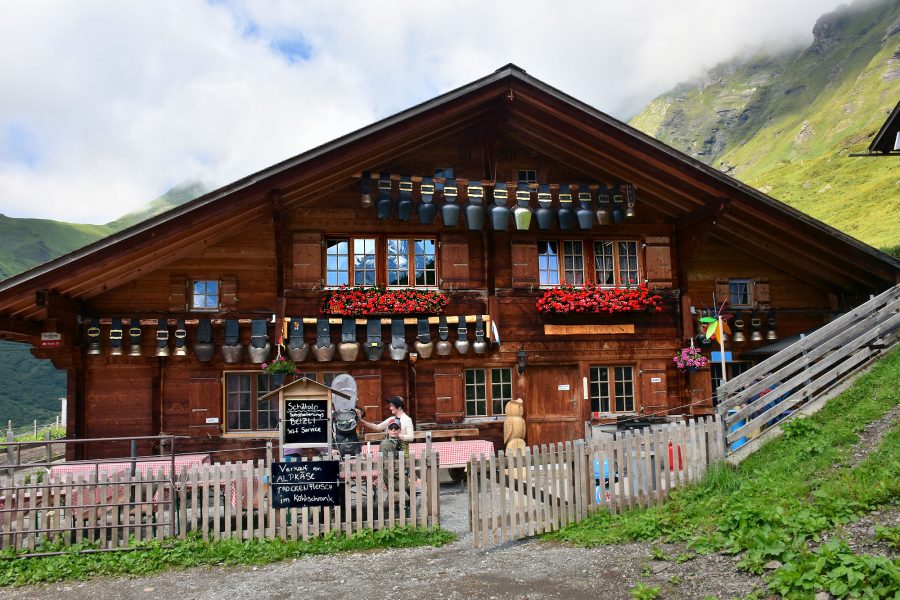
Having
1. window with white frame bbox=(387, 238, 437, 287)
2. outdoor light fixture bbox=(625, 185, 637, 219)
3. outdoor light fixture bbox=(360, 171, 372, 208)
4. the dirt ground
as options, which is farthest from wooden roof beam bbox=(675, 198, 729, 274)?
outdoor light fixture bbox=(360, 171, 372, 208)

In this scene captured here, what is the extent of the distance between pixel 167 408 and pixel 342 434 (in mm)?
5392

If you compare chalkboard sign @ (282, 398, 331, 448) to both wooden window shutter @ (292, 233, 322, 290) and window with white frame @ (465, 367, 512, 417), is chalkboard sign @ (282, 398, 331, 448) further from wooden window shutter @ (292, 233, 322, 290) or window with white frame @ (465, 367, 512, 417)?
window with white frame @ (465, 367, 512, 417)

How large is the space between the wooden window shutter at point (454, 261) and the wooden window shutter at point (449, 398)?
2.15 meters

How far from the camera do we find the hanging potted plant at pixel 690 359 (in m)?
15.4

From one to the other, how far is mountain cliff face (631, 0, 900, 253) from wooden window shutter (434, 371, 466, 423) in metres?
27.8

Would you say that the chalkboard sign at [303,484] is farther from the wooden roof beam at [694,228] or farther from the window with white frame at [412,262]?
the wooden roof beam at [694,228]

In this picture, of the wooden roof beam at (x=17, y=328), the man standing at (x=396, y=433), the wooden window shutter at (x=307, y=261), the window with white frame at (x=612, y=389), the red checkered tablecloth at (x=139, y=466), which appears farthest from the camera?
the window with white frame at (x=612, y=389)

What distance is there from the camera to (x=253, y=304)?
14.5 metres

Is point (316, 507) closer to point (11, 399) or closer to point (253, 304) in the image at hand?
point (253, 304)

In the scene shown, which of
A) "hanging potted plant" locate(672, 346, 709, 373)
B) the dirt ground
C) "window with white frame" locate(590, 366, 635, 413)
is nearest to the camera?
the dirt ground

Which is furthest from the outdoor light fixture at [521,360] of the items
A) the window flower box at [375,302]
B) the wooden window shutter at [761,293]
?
the wooden window shutter at [761,293]

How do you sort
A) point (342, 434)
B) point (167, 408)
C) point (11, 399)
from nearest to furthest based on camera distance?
point (342, 434)
point (167, 408)
point (11, 399)

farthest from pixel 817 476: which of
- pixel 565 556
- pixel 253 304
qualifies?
pixel 253 304

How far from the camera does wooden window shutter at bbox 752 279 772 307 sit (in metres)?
16.4
